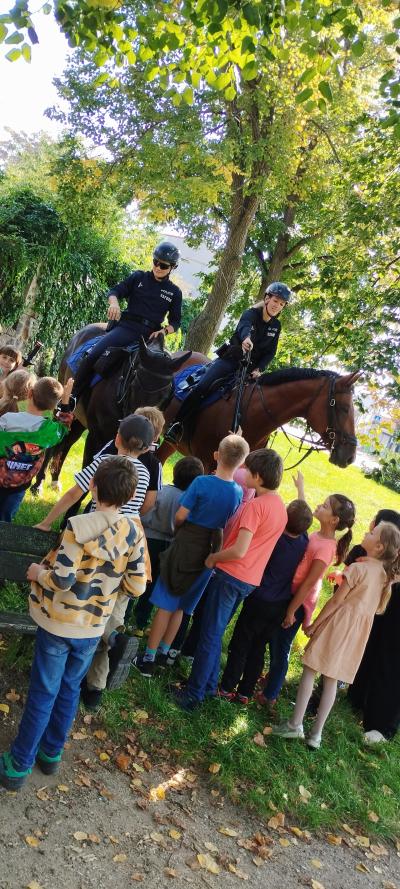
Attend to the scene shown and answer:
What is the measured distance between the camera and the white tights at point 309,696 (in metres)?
5.07

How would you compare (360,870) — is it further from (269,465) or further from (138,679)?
(269,465)

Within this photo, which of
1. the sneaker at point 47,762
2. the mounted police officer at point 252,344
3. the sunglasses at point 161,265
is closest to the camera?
the sneaker at point 47,762

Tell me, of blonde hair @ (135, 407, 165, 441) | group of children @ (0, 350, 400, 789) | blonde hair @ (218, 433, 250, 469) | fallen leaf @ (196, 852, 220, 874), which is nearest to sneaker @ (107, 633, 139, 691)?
group of children @ (0, 350, 400, 789)

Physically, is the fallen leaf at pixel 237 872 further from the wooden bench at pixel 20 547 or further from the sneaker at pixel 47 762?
the wooden bench at pixel 20 547

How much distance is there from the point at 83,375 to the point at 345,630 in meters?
3.90

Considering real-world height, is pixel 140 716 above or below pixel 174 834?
above

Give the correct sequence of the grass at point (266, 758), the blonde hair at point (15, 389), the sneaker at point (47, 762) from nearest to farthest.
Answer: the sneaker at point (47, 762), the grass at point (266, 758), the blonde hair at point (15, 389)

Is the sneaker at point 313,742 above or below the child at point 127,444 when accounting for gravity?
below

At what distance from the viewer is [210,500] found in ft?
14.9

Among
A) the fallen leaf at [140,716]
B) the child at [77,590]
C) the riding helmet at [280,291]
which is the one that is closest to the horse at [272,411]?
the riding helmet at [280,291]

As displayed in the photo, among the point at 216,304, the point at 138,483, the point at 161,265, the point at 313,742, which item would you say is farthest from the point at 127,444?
the point at 216,304

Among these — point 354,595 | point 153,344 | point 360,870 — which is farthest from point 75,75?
point 360,870

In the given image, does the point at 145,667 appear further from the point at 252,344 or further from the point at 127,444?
the point at 252,344

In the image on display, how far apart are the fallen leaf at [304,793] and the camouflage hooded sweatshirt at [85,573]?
2.24 m
